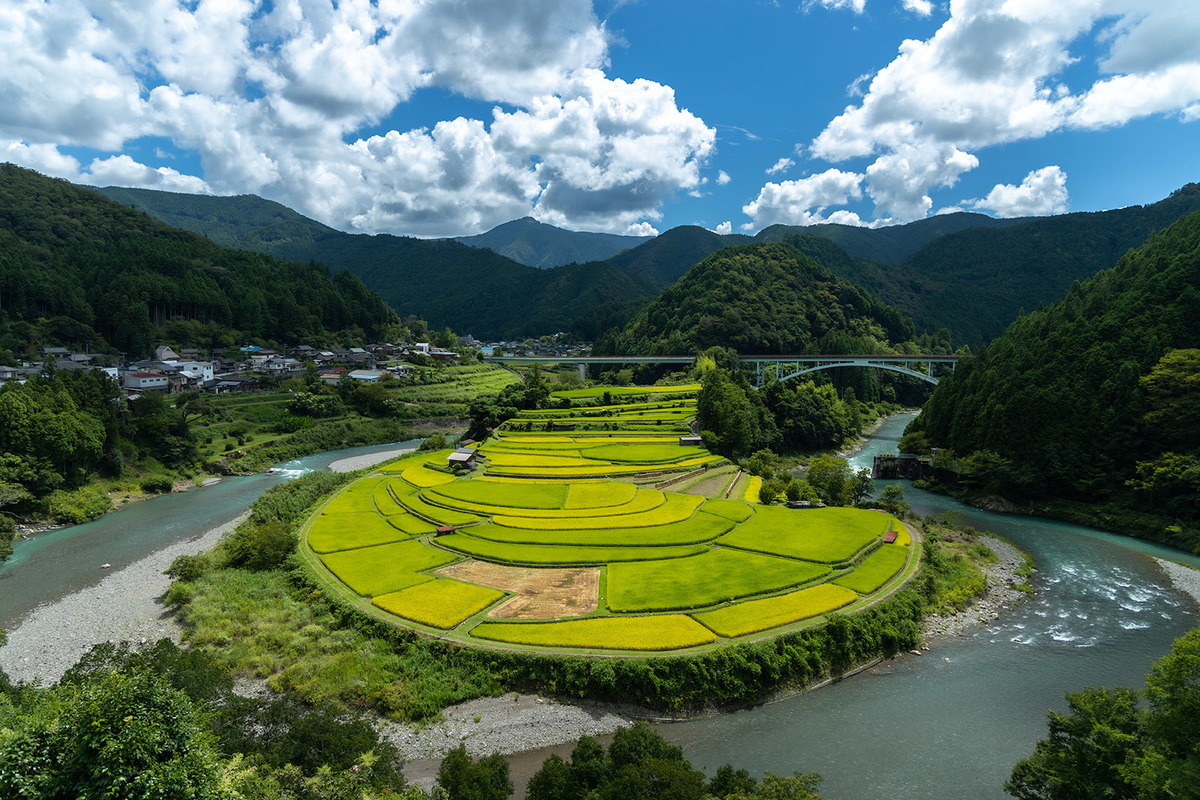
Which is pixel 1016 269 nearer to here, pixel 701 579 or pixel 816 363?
pixel 816 363

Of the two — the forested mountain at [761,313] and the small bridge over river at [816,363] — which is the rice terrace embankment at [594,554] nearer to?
the small bridge over river at [816,363]

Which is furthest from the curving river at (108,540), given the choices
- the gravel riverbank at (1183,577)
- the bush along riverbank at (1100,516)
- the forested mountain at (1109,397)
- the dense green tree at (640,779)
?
the forested mountain at (1109,397)

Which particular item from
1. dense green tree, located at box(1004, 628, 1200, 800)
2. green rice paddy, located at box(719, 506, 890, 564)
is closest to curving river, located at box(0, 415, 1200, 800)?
dense green tree, located at box(1004, 628, 1200, 800)

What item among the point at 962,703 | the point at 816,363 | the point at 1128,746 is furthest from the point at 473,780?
the point at 816,363

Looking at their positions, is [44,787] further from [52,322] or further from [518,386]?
[52,322]

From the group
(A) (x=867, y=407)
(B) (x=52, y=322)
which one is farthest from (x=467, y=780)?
(B) (x=52, y=322)

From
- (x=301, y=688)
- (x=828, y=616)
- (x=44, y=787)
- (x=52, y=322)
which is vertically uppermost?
(x=52, y=322)
